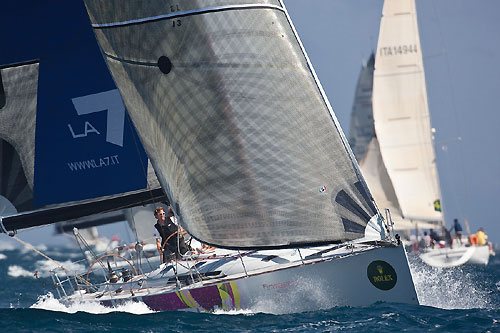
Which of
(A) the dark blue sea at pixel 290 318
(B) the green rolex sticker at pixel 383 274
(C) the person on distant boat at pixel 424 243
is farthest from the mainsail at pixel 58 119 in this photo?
(C) the person on distant boat at pixel 424 243

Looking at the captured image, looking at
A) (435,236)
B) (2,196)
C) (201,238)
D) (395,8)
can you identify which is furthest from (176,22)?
(435,236)

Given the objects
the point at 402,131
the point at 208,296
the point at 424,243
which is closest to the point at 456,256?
the point at 424,243

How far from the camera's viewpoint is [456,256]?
25.2 meters

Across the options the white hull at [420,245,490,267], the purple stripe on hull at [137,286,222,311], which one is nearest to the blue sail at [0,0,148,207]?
the purple stripe on hull at [137,286,222,311]

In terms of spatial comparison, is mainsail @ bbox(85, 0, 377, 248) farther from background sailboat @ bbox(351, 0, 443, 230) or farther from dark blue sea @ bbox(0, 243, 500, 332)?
background sailboat @ bbox(351, 0, 443, 230)

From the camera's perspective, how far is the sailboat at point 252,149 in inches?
369

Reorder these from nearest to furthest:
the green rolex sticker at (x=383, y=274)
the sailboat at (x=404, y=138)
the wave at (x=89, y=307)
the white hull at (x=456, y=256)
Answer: the green rolex sticker at (x=383, y=274) < the wave at (x=89, y=307) < the white hull at (x=456, y=256) < the sailboat at (x=404, y=138)

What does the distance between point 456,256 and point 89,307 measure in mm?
16556

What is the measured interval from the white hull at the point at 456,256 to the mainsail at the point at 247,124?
15.9 metres

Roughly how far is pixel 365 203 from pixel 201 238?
79.7 inches

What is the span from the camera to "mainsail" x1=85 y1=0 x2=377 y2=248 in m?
9.37

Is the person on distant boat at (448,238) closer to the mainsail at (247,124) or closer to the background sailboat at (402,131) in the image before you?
the background sailboat at (402,131)

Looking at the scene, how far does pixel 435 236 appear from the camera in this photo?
27.7m

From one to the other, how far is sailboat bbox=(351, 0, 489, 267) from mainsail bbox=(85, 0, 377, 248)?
53.0 feet
